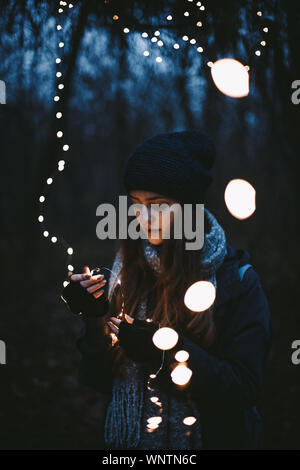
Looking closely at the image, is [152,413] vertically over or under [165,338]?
under

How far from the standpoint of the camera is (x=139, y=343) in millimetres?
1472

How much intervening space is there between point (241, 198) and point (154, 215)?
1.20ft

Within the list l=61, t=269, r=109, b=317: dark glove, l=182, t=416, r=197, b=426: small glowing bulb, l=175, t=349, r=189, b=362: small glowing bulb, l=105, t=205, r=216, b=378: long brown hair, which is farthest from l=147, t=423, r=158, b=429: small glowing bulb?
l=61, t=269, r=109, b=317: dark glove

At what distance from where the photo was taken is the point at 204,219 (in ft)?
5.81

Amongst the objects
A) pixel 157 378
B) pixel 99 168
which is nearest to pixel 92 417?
pixel 157 378

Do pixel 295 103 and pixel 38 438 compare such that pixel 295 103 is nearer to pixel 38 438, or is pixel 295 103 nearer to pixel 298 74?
pixel 298 74

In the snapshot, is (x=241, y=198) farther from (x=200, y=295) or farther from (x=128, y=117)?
(x=128, y=117)

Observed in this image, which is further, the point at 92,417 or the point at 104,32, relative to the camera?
the point at 92,417

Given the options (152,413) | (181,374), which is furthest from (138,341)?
(152,413)

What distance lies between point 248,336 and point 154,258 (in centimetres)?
53

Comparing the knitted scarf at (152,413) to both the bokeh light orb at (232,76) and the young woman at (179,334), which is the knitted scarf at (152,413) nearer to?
the young woman at (179,334)

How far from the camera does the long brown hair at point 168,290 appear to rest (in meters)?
1.65

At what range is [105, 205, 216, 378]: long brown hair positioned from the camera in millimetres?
1650

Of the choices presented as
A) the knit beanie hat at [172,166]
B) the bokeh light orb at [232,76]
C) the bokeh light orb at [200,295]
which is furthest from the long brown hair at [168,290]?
the bokeh light orb at [232,76]
